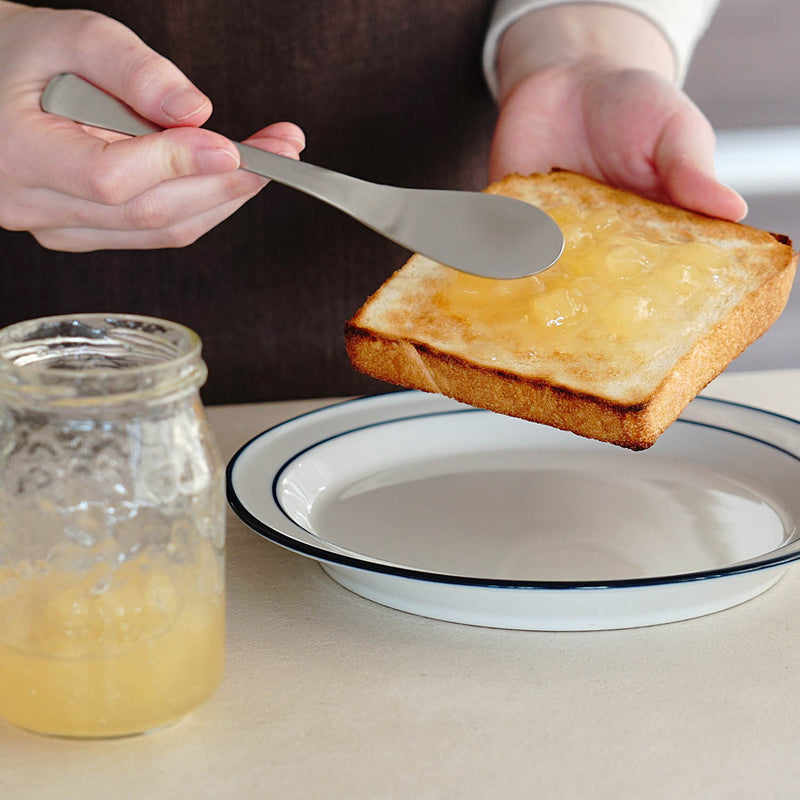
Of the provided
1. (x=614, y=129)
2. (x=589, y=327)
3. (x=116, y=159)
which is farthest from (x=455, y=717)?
(x=614, y=129)

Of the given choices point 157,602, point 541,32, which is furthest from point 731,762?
point 541,32

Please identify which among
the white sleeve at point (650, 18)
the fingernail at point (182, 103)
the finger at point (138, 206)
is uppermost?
the white sleeve at point (650, 18)

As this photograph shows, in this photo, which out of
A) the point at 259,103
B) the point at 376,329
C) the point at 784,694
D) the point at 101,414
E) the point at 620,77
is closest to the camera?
the point at 101,414

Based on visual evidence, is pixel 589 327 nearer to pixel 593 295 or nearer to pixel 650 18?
pixel 593 295

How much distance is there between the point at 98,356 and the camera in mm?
674

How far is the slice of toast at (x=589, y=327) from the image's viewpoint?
906 millimetres

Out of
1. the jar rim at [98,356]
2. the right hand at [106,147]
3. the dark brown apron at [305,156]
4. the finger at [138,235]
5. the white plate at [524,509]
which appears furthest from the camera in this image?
the dark brown apron at [305,156]

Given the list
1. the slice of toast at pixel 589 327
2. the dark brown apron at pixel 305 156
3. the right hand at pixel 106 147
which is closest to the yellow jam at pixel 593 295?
the slice of toast at pixel 589 327

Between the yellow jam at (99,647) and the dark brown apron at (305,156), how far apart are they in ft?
3.02

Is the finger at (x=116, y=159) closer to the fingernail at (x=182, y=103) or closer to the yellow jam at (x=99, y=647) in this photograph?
the fingernail at (x=182, y=103)

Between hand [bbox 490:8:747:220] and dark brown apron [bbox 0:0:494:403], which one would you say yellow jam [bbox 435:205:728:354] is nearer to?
hand [bbox 490:8:747:220]

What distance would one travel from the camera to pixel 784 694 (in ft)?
2.29

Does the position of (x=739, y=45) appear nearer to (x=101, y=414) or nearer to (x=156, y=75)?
(x=156, y=75)

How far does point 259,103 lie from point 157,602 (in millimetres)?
960
